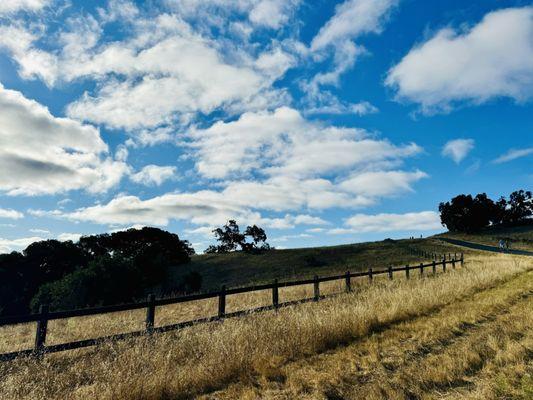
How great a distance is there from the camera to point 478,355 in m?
6.78

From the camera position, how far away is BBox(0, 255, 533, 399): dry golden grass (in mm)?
5832

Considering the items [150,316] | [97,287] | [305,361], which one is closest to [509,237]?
[97,287]

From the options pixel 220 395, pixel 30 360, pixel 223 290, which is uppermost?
pixel 223 290

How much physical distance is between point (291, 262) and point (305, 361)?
166ft

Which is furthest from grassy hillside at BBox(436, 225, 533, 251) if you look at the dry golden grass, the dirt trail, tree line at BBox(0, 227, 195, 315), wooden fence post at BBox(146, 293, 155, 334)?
wooden fence post at BBox(146, 293, 155, 334)

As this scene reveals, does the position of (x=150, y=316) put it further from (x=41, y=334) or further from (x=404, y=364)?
(x=404, y=364)

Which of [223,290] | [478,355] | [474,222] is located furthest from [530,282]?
[474,222]

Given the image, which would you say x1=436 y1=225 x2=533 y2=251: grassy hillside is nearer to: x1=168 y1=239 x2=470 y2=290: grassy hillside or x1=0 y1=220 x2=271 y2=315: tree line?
x1=168 y1=239 x2=470 y2=290: grassy hillside

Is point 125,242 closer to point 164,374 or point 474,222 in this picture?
point 164,374

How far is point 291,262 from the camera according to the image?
57.5 meters

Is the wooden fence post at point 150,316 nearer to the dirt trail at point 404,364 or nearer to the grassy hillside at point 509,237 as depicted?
the dirt trail at point 404,364

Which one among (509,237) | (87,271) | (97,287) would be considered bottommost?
(97,287)

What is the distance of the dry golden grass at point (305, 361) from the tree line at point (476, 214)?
96494 mm

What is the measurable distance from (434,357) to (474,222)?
102291 mm
